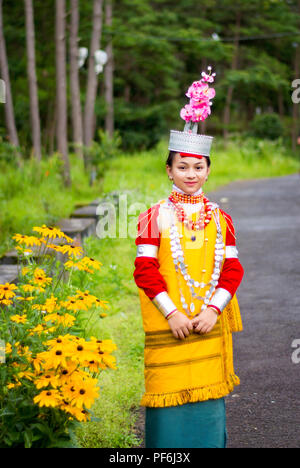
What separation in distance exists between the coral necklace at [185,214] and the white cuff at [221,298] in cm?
29

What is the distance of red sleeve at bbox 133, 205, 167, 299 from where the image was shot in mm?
2660

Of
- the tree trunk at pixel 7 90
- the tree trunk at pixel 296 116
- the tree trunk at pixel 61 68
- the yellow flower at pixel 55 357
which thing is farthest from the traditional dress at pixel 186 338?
the tree trunk at pixel 296 116

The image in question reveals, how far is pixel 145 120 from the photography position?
25109mm

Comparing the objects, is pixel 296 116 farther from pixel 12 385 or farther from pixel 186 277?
pixel 12 385

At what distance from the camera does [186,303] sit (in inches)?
107

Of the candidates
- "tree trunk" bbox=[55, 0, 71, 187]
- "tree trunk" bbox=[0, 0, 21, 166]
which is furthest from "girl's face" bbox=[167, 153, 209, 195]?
"tree trunk" bbox=[0, 0, 21, 166]

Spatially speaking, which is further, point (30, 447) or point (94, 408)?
point (94, 408)

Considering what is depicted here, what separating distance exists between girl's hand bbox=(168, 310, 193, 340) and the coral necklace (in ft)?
1.31

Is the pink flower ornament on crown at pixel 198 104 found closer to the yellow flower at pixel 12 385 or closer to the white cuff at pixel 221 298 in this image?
the white cuff at pixel 221 298

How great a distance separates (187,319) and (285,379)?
188 cm

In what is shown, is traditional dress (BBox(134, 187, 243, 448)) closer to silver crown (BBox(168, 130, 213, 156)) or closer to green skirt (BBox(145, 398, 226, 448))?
green skirt (BBox(145, 398, 226, 448))

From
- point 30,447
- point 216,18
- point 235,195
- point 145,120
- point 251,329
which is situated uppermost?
point 216,18
